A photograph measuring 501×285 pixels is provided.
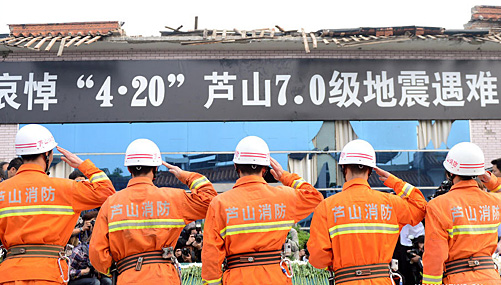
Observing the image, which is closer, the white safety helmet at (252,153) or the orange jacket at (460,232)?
the orange jacket at (460,232)

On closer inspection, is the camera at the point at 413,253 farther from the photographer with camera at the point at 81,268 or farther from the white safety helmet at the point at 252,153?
the photographer with camera at the point at 81,268

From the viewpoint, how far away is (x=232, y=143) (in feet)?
40.7

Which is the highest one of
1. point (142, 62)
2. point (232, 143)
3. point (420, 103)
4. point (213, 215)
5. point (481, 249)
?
point (142, 62)

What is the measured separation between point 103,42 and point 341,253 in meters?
9.14

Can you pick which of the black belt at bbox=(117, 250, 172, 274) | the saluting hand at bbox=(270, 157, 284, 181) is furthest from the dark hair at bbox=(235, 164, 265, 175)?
the black belt at bbox=(117, 250, 172, 274)

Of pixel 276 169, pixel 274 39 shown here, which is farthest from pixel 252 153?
pixel 274 39

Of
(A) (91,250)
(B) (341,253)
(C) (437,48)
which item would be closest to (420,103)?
(C) (437,48)

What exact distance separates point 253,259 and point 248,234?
23 cm

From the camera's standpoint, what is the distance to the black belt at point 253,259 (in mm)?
4676

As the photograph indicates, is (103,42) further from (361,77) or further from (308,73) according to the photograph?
(361,77)

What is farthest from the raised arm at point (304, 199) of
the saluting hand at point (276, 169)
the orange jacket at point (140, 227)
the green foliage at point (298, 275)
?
the green foliage at point (298, 275)

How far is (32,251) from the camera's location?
4785 mm

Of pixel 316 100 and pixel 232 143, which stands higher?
pixel 316 100

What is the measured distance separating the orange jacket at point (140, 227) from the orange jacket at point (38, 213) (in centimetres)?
32
